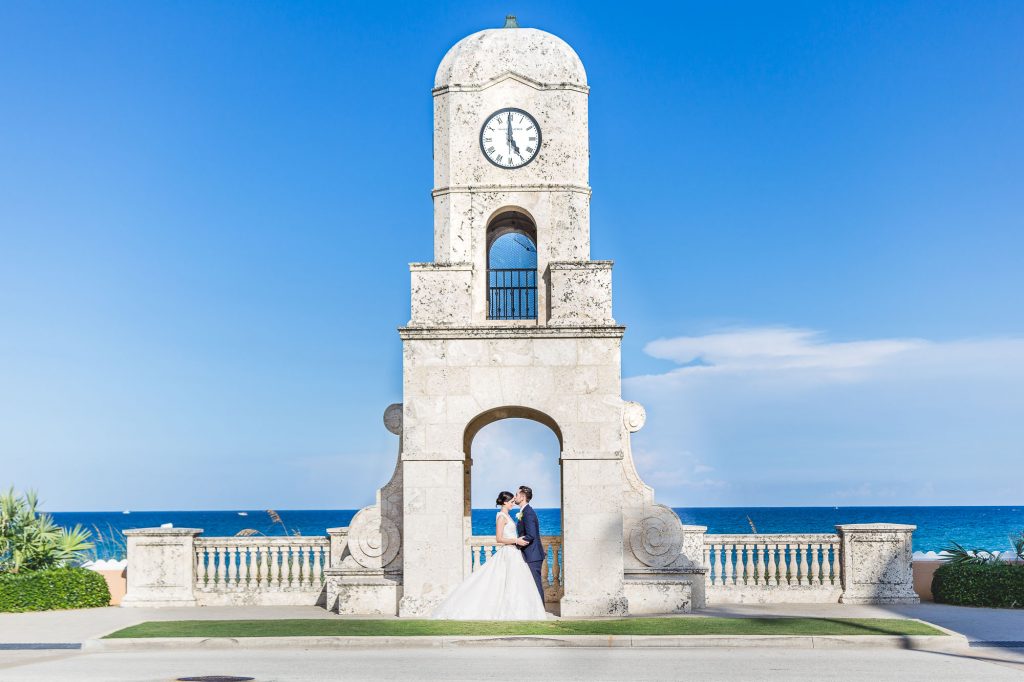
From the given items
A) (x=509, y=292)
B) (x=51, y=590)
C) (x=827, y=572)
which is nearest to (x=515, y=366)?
(x=509, y=292)

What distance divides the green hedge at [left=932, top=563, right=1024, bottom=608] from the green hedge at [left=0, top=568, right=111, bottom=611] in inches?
570

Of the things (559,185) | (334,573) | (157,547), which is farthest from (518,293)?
(157,547)

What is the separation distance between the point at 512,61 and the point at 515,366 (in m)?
5.17

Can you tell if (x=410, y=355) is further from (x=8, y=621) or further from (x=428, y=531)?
(x=8, y=621)

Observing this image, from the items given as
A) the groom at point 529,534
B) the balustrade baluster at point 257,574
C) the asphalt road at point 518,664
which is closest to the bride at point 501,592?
the groom at point 529,534

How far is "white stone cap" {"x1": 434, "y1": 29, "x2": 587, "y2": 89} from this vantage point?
20.0 meters

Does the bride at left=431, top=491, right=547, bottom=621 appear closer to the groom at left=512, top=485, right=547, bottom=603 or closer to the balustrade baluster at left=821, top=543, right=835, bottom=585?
the groom at left=512, top=485, right=547, bottom=603

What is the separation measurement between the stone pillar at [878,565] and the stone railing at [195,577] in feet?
29.4

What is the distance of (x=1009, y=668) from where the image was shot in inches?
537

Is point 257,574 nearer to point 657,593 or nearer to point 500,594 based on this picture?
point 500,594

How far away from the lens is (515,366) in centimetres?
1888

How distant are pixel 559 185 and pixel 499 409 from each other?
3.81 meters

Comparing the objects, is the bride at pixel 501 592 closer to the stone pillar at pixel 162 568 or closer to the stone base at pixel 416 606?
the stone base at pixel 416 606

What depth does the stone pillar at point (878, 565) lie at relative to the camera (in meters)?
20.4
